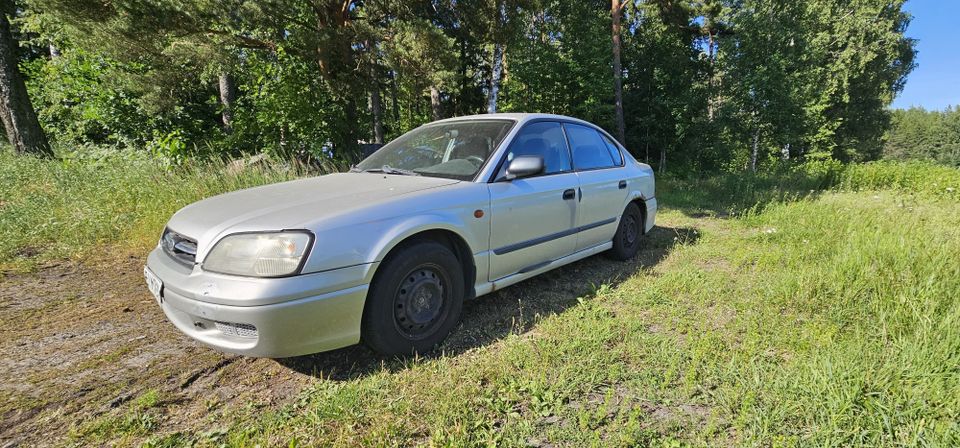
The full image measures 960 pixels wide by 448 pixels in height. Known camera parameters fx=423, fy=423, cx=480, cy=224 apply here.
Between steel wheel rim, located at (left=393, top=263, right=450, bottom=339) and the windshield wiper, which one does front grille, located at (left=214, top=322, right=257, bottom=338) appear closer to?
steel wheel rim, located at (left=393, top=263, right=450, bottom=339)

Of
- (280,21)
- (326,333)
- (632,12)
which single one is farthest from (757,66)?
(326,333)

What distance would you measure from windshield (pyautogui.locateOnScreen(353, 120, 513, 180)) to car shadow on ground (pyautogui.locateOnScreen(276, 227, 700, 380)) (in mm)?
1049

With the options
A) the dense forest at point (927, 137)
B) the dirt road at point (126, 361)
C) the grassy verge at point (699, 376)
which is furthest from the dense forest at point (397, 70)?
the dense forest at point (927, 137)

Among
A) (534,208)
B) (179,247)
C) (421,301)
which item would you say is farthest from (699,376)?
(179,247)

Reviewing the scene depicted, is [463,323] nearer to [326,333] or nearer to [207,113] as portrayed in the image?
[326,333]

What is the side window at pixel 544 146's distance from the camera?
126 inches

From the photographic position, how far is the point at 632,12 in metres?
20.4

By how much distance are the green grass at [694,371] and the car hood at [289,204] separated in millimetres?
874

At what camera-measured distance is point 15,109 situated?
8852 mm

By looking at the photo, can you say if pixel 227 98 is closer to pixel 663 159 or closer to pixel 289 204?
pixel 289 204

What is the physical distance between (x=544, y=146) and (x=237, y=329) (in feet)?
8.22

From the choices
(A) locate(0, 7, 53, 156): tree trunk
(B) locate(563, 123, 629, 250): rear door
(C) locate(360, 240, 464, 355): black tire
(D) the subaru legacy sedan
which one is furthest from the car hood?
(A) locate(0, 7, 53, 156): tree trunk

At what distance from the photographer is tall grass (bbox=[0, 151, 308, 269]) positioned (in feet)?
14.8

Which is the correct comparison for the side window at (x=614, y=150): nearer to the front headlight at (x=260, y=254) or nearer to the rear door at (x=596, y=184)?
the rear door at (x=596, y=184)
